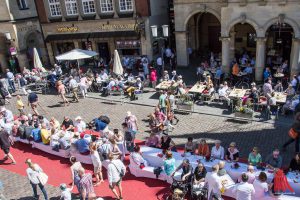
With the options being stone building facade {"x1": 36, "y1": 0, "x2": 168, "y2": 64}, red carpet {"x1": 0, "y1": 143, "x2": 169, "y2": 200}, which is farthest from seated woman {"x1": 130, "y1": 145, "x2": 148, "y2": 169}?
stone building facade {"x1": 36, "y1": 0, "x2": 168, "y2": 64}

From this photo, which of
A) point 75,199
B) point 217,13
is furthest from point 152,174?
point 217,13

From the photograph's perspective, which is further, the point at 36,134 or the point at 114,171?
the point at 36,134

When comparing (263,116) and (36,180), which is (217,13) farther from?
(36,180)

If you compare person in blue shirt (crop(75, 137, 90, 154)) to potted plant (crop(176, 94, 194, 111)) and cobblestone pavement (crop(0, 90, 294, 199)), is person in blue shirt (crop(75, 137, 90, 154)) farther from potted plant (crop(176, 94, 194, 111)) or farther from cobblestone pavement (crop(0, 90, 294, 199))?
potted plant (crop(176, 94, 194, 111))

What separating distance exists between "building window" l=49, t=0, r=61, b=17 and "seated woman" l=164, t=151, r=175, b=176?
2205 centimetres

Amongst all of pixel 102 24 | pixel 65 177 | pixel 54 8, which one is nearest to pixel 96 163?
pixel 65 177

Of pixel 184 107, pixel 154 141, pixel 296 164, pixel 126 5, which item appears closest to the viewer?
pixel 296 164

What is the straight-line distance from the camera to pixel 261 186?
382 inches

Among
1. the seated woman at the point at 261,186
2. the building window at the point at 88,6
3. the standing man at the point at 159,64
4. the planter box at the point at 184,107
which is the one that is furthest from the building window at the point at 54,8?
the seated woman at the point at 261,186

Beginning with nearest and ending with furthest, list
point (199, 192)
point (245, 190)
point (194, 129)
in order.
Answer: point (245, 190) → point (199, 192) → point (194, 129)

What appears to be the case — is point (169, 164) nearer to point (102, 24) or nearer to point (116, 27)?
point (116, 27)

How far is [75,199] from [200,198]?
4.46 metres

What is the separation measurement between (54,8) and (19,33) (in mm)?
3819

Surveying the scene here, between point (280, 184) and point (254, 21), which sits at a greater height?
point (254, 21)
